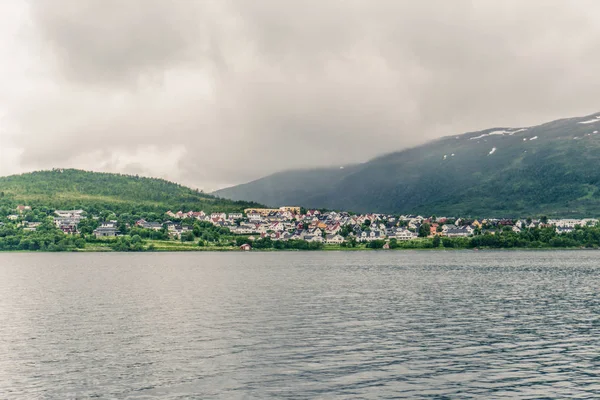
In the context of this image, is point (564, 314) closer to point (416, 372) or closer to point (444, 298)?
point (444, 298)

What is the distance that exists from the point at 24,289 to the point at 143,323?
44.5m

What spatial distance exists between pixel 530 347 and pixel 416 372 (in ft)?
40.5

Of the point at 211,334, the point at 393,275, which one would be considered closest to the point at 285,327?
the point at 211,334

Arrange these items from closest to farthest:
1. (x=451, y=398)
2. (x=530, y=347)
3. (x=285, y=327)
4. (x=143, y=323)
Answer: (x=451, y=398) < (x=530, y=347) < (x=285, y=327) < (x=143, y=323)

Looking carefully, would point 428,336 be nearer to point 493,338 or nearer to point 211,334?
point 493,338

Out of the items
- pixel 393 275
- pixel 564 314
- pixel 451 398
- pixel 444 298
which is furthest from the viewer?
pixel 393 275

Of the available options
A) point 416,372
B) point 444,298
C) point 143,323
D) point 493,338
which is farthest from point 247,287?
point 416,372

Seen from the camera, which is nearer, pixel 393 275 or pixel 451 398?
pixel 451 398

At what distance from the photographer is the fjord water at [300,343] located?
3225 cm

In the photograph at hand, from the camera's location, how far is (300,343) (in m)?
44.1

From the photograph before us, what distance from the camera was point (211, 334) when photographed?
4853cm

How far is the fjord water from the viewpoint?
32250 millimetres

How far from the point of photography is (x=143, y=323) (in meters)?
55.3

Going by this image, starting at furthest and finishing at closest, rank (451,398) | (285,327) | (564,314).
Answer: (564,314) → (285,327) → (451,398)
